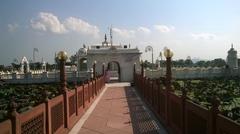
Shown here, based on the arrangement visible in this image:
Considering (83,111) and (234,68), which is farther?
(234,68)

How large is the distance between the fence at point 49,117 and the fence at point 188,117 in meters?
3.03

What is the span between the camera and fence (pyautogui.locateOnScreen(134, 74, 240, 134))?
16.6 ft

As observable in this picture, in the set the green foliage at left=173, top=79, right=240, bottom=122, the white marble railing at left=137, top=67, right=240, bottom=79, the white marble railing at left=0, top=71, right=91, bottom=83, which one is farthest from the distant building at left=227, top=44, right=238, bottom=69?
the green foliage at left=173, top=79, right=240, bottom=122

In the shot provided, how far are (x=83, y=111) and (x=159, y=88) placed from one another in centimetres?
372

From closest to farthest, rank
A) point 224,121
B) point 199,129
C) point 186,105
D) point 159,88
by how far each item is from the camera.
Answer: point 224,121, point 199,129, point 186,105, point 159,88

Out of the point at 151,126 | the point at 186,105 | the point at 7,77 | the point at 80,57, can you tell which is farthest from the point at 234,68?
the point at 186,105

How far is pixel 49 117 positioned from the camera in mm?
7973

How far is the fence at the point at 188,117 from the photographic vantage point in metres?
5.05

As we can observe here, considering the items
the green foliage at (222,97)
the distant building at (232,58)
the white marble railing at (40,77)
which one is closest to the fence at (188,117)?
the green foliage at (222,97)

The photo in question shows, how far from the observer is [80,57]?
49156mm

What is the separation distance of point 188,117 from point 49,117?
3.17 meters

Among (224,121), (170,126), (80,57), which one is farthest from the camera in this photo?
(80,57)

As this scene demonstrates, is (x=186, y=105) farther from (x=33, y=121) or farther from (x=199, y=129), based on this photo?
(x=33, y=121)

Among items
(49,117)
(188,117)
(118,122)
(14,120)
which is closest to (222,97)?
(118,122)
